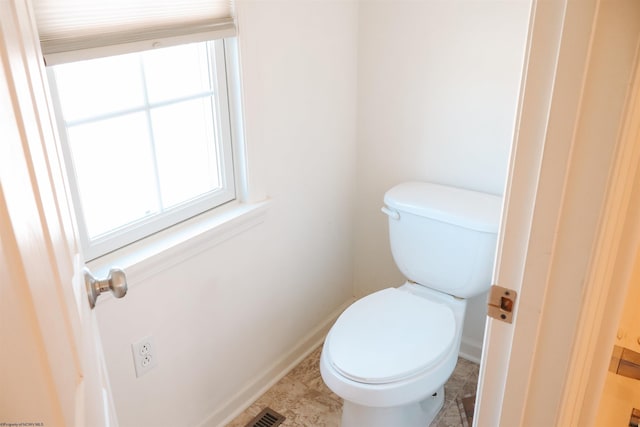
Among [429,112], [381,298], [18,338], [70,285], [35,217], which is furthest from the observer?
[429,112]

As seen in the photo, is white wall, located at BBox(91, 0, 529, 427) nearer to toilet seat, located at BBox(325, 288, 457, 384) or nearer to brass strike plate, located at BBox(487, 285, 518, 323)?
toilet seat, located at BBox(325, 288, 457, 384)

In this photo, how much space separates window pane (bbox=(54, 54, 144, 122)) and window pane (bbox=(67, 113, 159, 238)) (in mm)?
34

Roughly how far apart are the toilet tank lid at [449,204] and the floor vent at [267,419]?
855mm

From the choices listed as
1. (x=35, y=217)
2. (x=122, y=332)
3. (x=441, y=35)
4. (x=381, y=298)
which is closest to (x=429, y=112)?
(x=441, y=35)

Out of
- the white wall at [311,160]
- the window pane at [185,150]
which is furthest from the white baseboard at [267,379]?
the window pane at [185,150]

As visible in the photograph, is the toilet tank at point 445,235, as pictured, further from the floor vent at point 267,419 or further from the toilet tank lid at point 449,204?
the floor vent at point 267,419

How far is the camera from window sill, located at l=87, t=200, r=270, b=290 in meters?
1.52

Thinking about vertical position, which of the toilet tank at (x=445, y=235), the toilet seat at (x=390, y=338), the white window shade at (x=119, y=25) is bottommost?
the toilet seat at (x=390, y=338)

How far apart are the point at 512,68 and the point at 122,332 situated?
4.76ft

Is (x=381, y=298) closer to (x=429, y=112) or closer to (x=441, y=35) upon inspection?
(x=429, y=112)

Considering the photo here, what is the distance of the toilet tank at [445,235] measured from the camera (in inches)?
72.2

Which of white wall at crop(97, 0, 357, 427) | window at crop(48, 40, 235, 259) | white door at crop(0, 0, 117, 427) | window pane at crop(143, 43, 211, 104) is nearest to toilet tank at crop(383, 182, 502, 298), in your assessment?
white wall at crop(97, 0, 357, 427)

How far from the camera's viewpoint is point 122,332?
157cm

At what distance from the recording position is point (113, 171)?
60.1 inches
